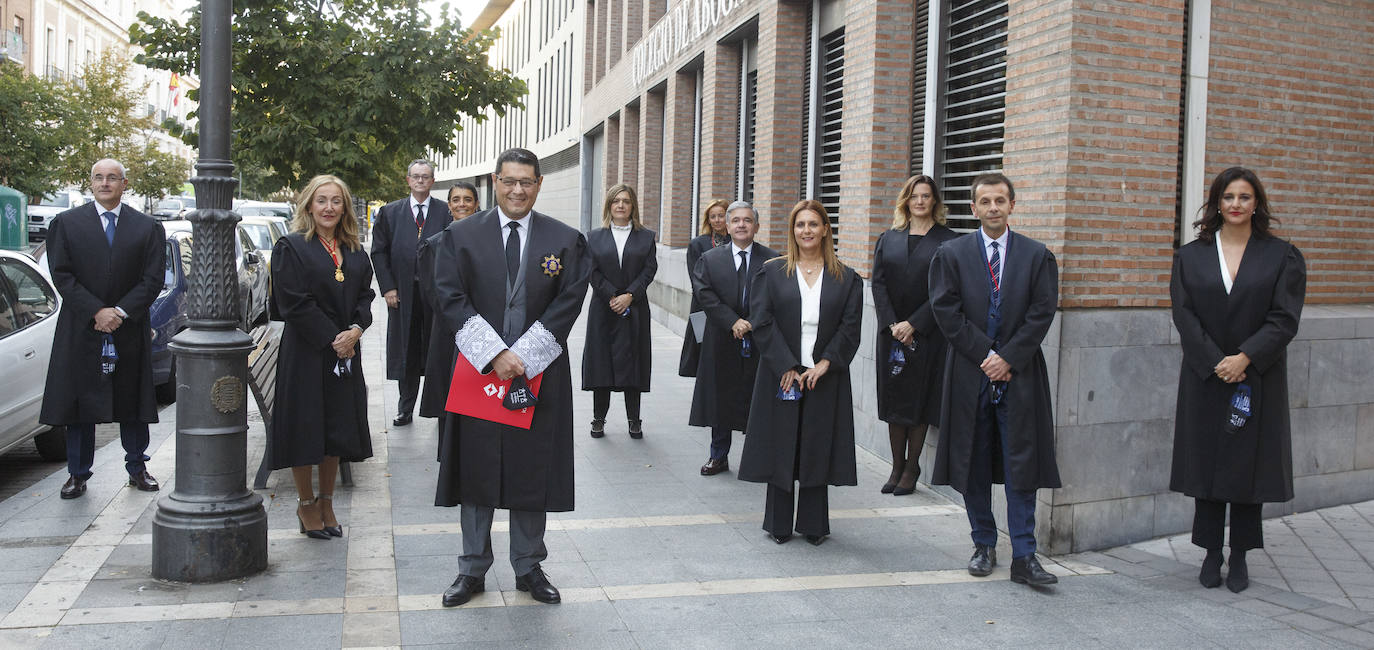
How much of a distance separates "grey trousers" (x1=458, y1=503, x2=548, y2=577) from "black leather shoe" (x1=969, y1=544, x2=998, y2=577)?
2117mm

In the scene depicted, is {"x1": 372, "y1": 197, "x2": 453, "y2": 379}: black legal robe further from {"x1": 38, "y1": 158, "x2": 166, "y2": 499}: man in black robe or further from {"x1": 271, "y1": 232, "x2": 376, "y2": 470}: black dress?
{"x1": 271, "y1": 232, "x2": 376, "y2": 470}: black dress

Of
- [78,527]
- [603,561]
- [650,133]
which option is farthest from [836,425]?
[650,133]

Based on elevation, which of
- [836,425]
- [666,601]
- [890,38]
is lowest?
[666,601]

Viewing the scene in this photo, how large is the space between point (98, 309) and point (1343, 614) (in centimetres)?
665

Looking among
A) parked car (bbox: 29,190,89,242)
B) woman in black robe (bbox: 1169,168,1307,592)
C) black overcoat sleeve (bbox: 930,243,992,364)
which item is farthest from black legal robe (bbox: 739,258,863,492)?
parked car (bbox: 29,190,89,242)

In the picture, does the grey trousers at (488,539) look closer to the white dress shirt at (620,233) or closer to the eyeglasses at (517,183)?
the eyeglasses at (517,183)

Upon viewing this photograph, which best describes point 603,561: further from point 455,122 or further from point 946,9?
point 455,122

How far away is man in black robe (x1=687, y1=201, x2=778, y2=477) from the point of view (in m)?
7.43

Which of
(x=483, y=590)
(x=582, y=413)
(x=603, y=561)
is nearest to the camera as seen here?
(x=483, y=590)

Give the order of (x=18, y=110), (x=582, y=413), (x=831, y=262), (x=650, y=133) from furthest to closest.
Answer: (x=18, y=110) < (x=650, y=133) < (x=582, y=413) < (x=831, y=262)

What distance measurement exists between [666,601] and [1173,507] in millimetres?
Result: 3169

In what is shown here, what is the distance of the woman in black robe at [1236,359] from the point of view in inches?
221

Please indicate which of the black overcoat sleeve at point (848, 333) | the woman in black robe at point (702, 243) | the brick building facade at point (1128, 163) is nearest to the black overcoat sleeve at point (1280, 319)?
the brick building facade at point (1128, 163)

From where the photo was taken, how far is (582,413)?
10.4 m
